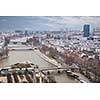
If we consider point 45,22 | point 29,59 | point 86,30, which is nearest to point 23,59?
point 29,59

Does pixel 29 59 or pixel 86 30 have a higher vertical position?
pixel 86 30

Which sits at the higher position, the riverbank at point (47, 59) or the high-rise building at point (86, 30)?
the high-rise building at point (86, 30)

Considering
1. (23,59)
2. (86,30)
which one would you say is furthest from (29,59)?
(86,30)

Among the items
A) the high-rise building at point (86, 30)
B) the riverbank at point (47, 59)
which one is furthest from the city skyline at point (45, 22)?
the riverbank at point (47, 59)

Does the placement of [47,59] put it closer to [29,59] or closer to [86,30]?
[29,59]

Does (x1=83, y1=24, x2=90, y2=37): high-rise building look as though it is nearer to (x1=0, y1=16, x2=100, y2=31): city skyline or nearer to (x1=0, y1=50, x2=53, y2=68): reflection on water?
(x1=0, y1=16, x2=100, y2=31): city skyline

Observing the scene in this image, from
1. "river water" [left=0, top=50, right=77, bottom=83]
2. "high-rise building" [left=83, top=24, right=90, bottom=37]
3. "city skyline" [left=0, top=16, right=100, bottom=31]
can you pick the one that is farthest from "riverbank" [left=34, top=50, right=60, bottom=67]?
"high-rise building" [left=83, top=24, right=90, bottom=37]

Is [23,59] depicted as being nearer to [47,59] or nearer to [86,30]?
[47,59]

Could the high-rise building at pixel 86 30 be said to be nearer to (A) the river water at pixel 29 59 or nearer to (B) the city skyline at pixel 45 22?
(B) the city skyline at pixel 45 22
